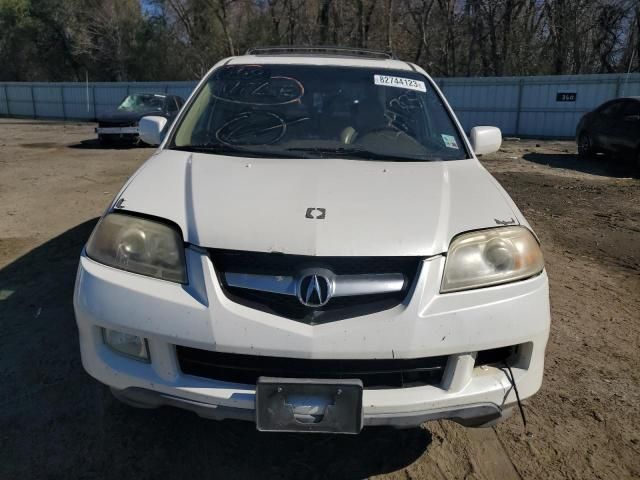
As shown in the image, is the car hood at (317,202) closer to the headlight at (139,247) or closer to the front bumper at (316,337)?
the headlight at (139,247)

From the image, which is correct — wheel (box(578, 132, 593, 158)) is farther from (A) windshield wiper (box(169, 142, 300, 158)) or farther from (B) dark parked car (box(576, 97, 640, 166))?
(A) windshield wiper (box(169, 142, 300, 158))

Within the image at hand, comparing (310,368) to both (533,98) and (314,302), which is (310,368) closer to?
(314,302)

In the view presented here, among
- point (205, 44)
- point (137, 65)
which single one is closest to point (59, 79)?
point (137, 65)

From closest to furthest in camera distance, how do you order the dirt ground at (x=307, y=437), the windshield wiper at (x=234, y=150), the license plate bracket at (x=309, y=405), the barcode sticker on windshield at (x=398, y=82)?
1. the license plate bracket at (x=309, y=405)
2. the dirt ground at (x=307, y=437)
3. the windshield wiper at (x=234, y=150)
4. the barcode sticker on windshield at (x=398, y=82)

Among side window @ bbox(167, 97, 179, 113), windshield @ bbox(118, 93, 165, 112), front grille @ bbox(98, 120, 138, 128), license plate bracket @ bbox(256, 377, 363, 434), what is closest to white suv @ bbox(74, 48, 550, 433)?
license plate bracket @ bbox(256, 377, 363, 434)

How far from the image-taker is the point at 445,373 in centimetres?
200

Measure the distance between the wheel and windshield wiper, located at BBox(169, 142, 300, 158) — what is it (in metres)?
11.8

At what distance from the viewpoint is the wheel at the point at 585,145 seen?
500 inches

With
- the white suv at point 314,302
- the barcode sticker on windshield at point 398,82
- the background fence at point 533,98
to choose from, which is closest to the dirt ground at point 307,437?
the white suv at point 314,302

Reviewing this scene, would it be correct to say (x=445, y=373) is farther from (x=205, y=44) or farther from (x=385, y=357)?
(x=205, y=44)

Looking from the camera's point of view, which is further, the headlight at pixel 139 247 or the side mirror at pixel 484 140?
the side mirror at pixel 484 140

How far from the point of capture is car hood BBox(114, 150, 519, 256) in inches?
79.1

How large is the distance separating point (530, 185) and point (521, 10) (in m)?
21.5

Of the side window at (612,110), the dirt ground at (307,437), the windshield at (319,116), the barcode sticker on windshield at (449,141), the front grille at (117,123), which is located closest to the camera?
the dirt ground at (307,437)
